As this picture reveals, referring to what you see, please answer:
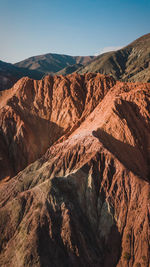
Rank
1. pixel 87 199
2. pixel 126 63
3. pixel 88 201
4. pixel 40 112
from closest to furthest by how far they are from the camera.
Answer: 1. pixel 88 201
2. pixel 87 199
3. pixel 40 112
4. pixel 126 63

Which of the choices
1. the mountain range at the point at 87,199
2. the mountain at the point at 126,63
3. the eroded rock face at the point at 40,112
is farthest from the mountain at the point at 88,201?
the mountain at the point at 126,63

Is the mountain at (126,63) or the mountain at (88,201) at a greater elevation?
the mountain at (126,63)

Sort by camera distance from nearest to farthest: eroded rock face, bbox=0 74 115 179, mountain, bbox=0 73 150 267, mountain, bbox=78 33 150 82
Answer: mountain, bbox=0 73 150 267, eroded rock face, bbox=0 74 115 179, mountain, bbox=78 33 150 82

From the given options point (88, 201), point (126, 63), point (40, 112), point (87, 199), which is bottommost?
point (88, 201)

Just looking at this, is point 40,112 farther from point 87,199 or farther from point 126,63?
point 126,63

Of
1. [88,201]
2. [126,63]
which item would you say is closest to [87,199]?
[88,201]

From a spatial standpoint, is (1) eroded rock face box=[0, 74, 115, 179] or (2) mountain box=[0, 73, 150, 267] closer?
(2) mountain box=[0, 73, 150, 267]

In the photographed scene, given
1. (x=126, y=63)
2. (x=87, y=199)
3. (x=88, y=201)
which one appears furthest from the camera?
(x=126, y=63)

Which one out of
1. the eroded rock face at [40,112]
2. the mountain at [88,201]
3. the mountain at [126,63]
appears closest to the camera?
the mountain at [88,201]

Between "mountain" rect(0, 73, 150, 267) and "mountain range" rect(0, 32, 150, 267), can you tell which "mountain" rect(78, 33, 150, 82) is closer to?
"mountain range" rect(0, 32, 150, 267)

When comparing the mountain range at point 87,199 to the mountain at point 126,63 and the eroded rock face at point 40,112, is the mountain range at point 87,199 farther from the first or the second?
the mountain at point 126,63

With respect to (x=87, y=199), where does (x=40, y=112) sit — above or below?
above

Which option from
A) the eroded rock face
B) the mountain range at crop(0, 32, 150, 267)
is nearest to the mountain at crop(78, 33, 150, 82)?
the eroded rock face
